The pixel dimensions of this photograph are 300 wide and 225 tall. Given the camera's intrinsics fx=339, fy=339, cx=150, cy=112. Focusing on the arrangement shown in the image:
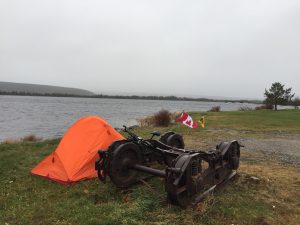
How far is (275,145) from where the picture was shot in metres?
14.1

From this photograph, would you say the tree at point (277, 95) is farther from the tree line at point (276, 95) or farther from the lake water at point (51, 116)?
the lake water at point (51, 116)

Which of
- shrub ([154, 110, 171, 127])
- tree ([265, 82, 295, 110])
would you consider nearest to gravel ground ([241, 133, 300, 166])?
shrub ([154, 110, 171, 127])

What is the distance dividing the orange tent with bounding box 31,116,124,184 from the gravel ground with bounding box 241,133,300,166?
6226mm

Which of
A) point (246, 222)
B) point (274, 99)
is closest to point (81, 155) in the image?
point (246, 222)

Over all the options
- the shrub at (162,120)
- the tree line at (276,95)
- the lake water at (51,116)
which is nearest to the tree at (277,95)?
the tree line at (276,95)

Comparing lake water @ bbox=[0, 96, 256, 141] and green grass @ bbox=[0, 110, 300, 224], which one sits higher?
green grass @ bbox=[0, 110, 300, 224]

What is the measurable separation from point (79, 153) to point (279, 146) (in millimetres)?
9166

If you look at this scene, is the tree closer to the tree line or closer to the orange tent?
the tree line

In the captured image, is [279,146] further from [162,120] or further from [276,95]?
[276,95]

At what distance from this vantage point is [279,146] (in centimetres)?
1391

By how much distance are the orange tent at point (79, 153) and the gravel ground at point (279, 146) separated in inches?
245

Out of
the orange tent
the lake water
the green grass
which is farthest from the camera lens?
the lake water

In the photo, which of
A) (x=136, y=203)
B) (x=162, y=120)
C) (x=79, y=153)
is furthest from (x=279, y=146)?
(x=162, y=120)

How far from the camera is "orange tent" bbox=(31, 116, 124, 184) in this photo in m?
7.79
